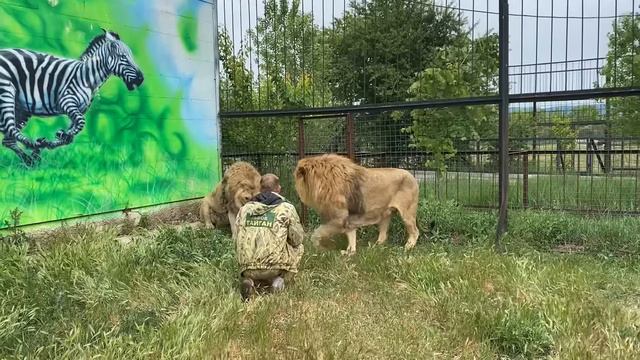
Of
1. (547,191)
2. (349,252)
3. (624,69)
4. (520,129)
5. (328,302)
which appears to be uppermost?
(624,69)

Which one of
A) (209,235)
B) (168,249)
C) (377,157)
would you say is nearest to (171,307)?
(168,249)

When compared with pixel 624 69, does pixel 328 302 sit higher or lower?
lower

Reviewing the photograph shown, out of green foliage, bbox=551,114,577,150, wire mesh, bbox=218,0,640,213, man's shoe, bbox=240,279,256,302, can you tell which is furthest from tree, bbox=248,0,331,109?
green foliage, bbox=551,114,577,150

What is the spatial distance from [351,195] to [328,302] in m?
2.30

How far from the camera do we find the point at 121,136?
7.82 metres

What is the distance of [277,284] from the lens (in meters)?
5.02

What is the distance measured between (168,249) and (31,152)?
2207 mm

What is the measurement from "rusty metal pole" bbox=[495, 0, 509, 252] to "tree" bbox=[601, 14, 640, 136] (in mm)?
1543

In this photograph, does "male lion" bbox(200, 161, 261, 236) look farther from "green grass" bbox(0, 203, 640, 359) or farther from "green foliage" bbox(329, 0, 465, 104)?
"green foliage" bbox(329, 0, 465, 104)

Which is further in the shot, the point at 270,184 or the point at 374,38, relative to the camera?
the point at 374,38

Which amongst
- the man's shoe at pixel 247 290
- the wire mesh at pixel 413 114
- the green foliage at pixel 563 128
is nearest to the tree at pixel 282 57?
the wire mesh at pixel 413 114

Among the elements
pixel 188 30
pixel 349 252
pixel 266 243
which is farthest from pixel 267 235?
pixel 188 30

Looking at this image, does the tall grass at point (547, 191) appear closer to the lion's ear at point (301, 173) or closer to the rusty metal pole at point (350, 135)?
the rusty metal pole at point (350, 135)

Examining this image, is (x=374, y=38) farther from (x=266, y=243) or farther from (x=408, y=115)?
(x=266, y=243)
